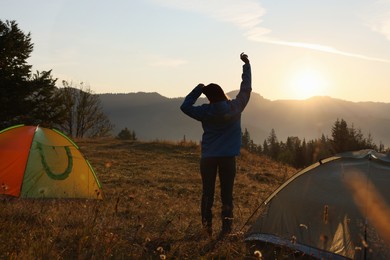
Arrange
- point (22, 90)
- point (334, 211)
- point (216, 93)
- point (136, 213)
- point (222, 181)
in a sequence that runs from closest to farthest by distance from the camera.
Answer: point (334, 211)
point (216, 93)
point (222, 181)
point (136, 213)
point (22, 90)

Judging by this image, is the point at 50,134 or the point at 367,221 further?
the point at 50,134

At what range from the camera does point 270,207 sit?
20.9ft

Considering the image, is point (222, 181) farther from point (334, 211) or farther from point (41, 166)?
point (41, 166)

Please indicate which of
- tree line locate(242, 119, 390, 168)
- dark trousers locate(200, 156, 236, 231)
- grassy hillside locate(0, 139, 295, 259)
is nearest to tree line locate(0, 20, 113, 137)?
grassy hillside locate(0, 139, 295, 259)

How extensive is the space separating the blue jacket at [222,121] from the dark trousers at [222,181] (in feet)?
0.43

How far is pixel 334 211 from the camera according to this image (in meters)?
5.54

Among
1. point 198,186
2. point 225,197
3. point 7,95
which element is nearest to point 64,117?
point 7,95

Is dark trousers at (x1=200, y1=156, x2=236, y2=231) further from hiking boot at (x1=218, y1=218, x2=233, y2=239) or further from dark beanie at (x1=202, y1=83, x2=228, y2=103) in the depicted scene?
dark beanie at (x1=202, y1=83, x2=228, y2=103)

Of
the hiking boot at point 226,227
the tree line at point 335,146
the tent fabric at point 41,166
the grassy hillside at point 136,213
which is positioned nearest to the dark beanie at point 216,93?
the hiking boot at point 226,227

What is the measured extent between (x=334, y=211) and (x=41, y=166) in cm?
683

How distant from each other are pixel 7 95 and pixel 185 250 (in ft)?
100

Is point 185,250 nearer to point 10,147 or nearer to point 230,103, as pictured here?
point 230,103

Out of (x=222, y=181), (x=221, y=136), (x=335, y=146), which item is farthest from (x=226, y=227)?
(x=335, y=146)

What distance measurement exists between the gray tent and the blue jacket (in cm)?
105
